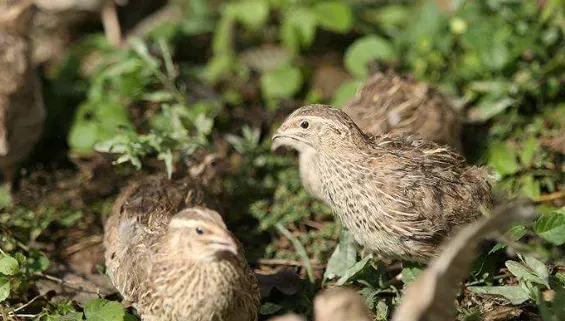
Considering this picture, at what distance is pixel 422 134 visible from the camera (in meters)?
6.31

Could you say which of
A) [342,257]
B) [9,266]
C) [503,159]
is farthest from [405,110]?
[9,266]

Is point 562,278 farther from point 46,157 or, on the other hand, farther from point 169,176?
point 46,157

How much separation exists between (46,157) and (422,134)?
3480mm

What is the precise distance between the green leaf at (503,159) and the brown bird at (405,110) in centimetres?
32

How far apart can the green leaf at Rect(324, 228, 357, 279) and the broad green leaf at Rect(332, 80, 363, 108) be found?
187cm

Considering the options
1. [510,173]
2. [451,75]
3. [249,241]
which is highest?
[451,75]

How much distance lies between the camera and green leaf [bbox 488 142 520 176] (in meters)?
6.09

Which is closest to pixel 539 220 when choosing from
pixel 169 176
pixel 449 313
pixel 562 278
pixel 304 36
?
pixel 562 278

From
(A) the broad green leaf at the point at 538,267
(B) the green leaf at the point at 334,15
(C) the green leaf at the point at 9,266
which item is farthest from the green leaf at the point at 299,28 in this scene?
(C) the green leaf at the point at 9,266

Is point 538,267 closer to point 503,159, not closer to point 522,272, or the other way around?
point 522,272

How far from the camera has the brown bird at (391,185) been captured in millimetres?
4848

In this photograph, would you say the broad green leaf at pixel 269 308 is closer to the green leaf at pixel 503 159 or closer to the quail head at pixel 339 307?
the quail head at pixel 339 307

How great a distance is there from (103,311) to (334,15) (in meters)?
4.01

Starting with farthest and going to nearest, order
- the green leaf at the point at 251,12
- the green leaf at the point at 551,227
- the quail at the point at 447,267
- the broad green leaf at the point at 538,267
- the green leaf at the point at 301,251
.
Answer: the green leaf at the point at 251,12 → the green leaf at the point at 301,251 → the green leaf at the point at 551,227 → the broad green leaf at the point at 538,267 → the quail at the point at 447,267
